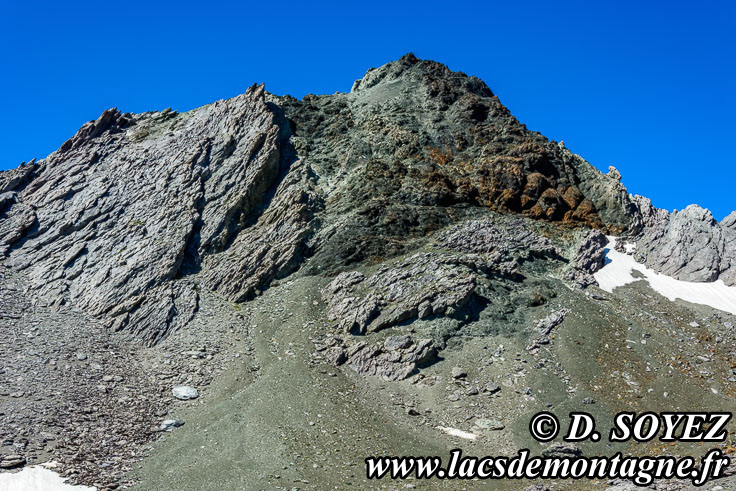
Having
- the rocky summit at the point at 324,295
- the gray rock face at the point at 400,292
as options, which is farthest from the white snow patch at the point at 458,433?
the gray rock face at the point at 400,292

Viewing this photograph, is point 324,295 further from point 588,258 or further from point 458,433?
point 588,258

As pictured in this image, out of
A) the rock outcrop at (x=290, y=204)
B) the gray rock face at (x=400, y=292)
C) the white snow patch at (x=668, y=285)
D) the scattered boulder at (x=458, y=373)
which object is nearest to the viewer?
the scattered boulder at (x=458, y=373)

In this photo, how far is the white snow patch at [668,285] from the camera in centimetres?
4697

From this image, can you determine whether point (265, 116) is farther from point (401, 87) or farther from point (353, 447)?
point (353, 447)

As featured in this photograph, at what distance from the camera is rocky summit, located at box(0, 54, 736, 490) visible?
31.9 m

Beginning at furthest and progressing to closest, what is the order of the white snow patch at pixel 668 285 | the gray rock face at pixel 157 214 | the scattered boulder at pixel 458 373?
1. the white snow patch at pixel 668 285
2. the gray rock face at pixel 157 214
3. the scattered boulder at pixel 458 373

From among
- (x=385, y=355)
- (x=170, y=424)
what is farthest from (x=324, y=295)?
(x=170, y=424)

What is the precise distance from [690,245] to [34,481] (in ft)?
179

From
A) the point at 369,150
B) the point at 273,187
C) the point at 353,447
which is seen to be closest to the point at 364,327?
the point at 353,447

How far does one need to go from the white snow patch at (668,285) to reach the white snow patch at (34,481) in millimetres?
42189

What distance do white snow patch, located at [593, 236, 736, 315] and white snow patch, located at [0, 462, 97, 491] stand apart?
42189mm

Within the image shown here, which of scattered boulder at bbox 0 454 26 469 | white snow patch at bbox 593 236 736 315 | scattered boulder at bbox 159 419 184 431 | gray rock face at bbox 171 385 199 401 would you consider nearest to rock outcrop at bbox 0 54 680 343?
white snow patch at bbox 593 236 736 315

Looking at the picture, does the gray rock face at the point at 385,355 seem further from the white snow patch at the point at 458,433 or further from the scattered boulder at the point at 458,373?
the white snow patch at the point at 458,433

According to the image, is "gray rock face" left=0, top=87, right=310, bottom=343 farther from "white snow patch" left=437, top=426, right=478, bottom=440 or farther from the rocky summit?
"white snow patch" left=437, top=426, right=478, bottom=440
